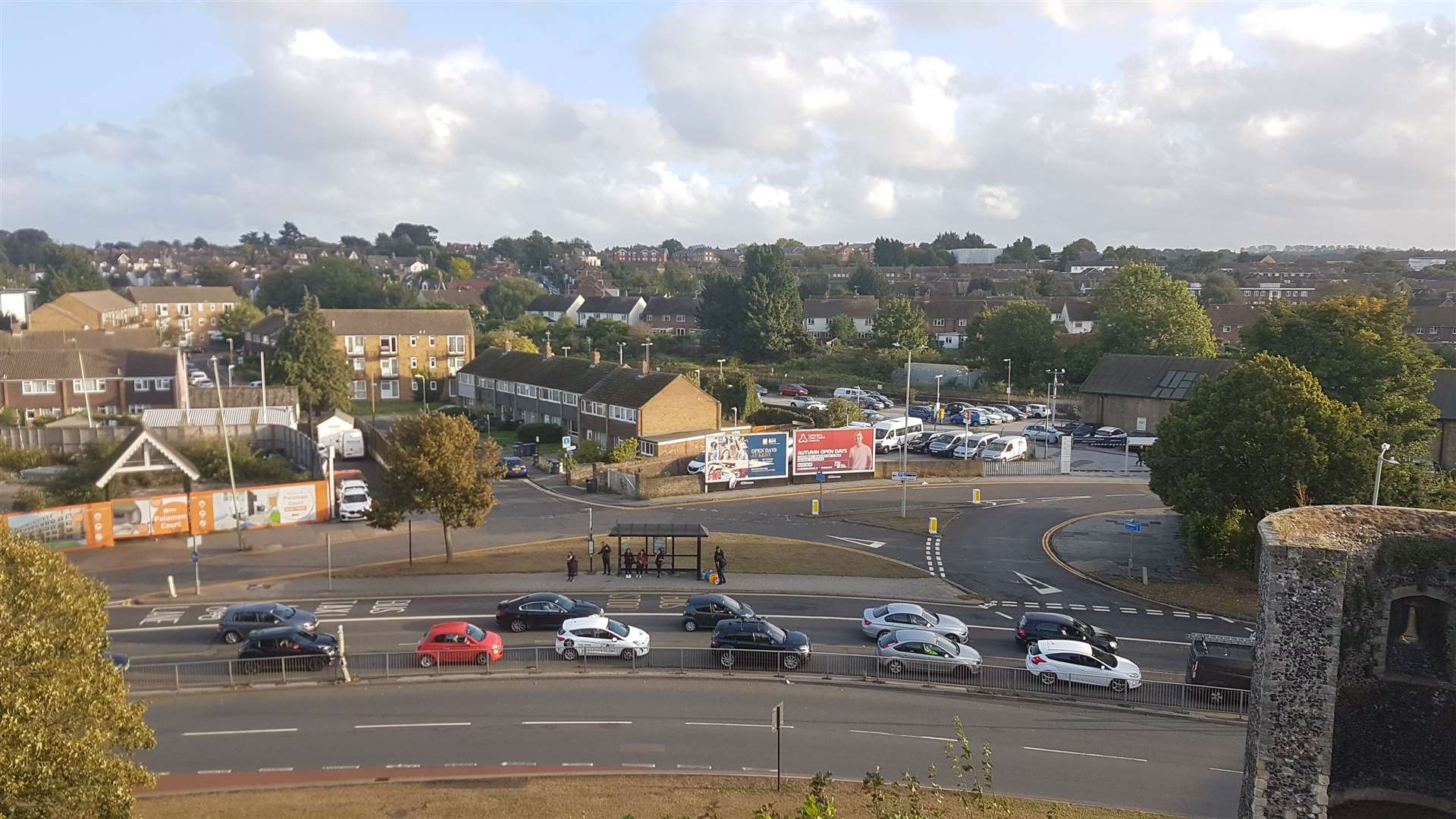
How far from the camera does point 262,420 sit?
197ft

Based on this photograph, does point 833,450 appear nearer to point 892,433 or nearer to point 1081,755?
point 892,433

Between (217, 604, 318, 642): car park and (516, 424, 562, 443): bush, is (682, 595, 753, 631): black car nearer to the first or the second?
(217, 604, 318, 642): car park

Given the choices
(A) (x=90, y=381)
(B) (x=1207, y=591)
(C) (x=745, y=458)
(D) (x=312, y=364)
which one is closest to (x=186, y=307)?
(A) (x=90, y=381)

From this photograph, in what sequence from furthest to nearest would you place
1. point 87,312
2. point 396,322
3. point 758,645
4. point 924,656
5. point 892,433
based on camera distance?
1. point 87,312
2. point 396,322
3. point 892,433
4. point 758,645
5. point 924,656

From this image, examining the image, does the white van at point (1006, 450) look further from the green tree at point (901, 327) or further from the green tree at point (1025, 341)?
the green tree at point (901, 327)

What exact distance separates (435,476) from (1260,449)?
1104 inches

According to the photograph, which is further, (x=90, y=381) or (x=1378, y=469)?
(x=90, y=381)

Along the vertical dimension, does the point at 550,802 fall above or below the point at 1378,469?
below

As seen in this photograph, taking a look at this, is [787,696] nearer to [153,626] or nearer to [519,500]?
[153,626]

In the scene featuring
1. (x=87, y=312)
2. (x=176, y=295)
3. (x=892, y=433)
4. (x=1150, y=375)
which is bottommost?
(x=892, y=433)

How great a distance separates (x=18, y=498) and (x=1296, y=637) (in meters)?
46.8

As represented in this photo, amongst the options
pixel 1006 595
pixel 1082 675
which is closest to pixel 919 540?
pixel 1006 595

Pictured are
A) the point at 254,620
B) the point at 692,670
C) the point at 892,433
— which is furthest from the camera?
the point at 892,433

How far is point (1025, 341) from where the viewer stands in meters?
85.9
